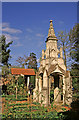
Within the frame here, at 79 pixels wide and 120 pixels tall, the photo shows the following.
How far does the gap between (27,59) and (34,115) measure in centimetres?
3419

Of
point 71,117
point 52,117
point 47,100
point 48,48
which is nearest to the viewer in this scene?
point 71,117

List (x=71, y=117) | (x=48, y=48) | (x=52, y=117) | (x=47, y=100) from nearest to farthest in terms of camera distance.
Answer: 1. (x=71, y=117)
2. (x=52, y=117)
3. (x=47, y=100)
4. (x=48, y=48)

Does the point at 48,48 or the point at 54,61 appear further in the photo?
the point at 48,48

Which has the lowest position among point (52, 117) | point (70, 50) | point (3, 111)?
point (52, 117)

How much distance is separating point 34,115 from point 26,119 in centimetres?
77

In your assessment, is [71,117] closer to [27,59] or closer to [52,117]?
[52,117]

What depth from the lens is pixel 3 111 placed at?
5.80m

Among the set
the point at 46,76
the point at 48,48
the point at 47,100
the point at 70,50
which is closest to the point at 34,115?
the point at 47,100

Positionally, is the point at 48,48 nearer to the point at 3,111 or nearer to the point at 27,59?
the point at 3,111

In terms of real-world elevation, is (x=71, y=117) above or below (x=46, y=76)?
below

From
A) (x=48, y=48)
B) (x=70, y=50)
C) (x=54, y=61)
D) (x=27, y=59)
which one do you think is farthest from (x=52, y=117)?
(x=27, y=59)

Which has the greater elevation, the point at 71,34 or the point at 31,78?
the point at 71,34

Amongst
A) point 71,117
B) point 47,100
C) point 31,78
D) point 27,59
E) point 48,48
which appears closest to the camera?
point 71,117

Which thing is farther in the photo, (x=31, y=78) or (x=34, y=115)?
(x=31, y=78)
